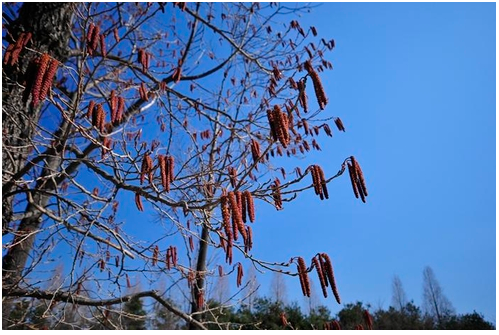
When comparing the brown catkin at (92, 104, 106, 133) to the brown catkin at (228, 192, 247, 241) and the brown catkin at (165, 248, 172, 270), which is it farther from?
the brown catkin at (165, 248, 172, 270)

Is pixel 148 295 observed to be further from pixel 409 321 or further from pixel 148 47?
pixel 409 321

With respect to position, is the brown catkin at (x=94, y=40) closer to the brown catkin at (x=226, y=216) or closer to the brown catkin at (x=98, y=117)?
the brown catkin at (x=98, y=117)

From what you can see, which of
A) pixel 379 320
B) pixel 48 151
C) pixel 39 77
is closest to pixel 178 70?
pixel 48 151

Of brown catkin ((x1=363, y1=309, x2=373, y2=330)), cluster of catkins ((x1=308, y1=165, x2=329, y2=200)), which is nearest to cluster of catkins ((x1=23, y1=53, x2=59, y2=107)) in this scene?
cluster of catkins ((x1=308, y1=165, x2=329, y2=200))

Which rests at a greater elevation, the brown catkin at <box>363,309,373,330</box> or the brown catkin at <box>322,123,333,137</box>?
the brown catkin at <box>322,123,333,137</box>

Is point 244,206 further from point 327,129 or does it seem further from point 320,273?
point 327,129

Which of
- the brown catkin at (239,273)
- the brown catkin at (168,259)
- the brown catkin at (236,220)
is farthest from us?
the brown catkin at (168,259)

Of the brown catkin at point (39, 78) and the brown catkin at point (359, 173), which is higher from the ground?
the brown catkin at point (39, 78)

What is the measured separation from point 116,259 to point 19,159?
65.2 inches

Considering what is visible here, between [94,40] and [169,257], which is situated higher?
[94,40]

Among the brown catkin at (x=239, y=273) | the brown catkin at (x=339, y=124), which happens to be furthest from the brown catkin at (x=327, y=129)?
the brown catkin at (x=239, y=273)

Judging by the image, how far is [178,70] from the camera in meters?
4.23

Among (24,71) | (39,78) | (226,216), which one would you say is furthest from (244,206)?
(24,71)

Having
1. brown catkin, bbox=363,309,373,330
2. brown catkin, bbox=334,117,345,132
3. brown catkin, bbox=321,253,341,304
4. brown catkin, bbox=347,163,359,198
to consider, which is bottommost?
brown catkin, bbox=363,309,373,330
